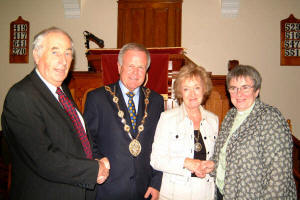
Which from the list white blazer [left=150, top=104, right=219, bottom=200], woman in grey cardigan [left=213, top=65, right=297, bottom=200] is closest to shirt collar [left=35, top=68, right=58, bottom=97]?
white blazer [left=150, top=104, right=219, bottom=200]

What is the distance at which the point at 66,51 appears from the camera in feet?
4.85

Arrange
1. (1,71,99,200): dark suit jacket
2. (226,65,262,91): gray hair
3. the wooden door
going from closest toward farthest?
(1,71,99,200): dark suit jacket < (226,65,262,91): gray hair < the wooden door

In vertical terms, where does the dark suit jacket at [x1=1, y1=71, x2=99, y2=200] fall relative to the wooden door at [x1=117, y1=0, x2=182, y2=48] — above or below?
below

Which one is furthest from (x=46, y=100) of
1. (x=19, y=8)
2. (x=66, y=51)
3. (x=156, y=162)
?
(x=19, y=8)

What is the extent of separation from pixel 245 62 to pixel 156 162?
4677mm

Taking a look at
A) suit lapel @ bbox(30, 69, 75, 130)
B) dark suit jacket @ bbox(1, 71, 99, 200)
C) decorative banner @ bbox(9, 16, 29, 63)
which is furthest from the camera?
decorative banner @ bbox(9, 16, 29, 63)

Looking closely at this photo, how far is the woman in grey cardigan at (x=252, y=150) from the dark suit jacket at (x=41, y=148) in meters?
1.06

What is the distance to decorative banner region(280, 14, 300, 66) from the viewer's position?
5223mm

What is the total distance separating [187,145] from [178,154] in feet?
0.38

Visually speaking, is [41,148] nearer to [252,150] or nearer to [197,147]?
[197,147]

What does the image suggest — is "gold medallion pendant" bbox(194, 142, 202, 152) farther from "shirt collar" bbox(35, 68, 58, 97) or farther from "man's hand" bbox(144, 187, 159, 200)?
"shirt collar" bbox(35, 68, 58, 97)

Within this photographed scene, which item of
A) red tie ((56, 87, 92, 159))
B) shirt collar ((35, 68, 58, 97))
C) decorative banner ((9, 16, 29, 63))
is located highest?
decorative banner ((9, 16, 29, 63))

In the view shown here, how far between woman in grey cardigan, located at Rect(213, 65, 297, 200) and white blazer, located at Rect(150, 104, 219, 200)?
0.47 feet

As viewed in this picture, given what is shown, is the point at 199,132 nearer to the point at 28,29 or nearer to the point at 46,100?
the point at 46,100
